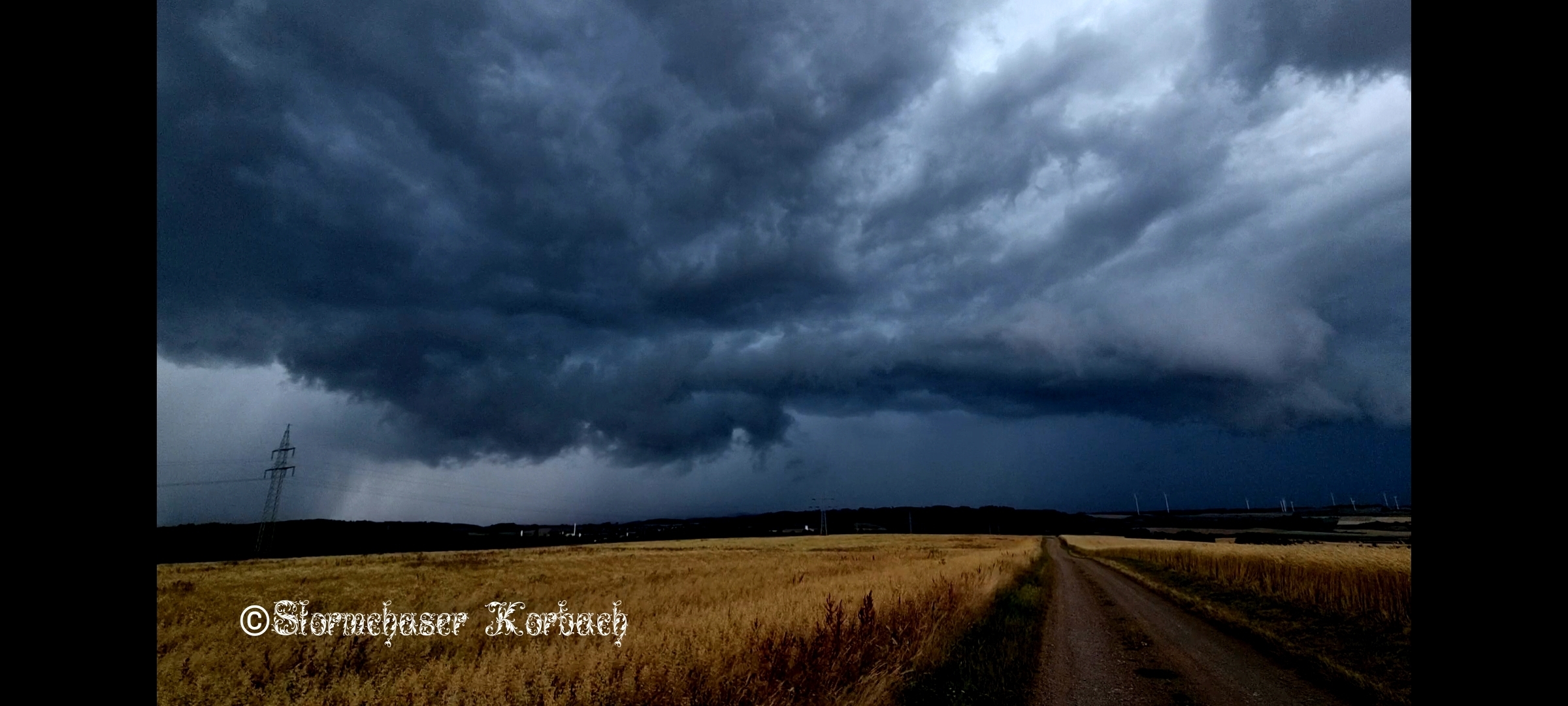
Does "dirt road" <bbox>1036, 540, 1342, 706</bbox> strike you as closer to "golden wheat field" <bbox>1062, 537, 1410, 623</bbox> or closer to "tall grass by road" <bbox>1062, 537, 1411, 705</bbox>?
"tall grass by road" <bbox>1062, 537, 1411, 705</bbox>

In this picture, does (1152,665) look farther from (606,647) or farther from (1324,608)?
(1324,608)

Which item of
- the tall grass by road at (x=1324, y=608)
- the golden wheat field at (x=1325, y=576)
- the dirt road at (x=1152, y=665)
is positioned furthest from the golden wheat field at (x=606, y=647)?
the golden wheat field at (x=1325, y=576)

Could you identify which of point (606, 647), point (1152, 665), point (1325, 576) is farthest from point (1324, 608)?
point (606, 647)

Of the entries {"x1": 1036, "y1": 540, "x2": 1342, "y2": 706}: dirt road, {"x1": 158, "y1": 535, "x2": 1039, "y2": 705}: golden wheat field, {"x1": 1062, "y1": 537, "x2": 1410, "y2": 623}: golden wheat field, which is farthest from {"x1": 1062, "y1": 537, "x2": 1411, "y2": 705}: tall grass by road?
{"x1": 158, "y1": 535, "x2": 1039, "y2": 705}: golden wheat field

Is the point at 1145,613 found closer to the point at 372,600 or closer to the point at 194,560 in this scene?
the point at 372,600

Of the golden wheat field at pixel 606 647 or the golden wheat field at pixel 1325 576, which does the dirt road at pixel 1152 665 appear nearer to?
the golden wheat field at pixel 606 647

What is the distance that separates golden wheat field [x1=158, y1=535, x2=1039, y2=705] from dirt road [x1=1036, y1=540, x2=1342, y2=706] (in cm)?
208

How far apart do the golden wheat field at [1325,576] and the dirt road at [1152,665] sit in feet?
12.6

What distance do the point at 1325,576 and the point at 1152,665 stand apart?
38.3ft

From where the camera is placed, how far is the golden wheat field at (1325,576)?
16.3m

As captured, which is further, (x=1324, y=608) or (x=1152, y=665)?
(x=1324, y=608)

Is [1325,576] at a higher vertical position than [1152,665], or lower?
lower

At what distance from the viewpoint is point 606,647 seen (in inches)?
392

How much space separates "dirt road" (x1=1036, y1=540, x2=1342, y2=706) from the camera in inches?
394
